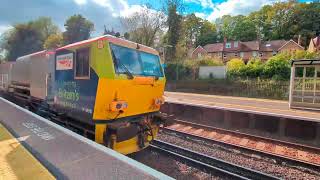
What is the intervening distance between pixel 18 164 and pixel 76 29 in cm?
6264

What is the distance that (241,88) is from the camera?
99.6ft

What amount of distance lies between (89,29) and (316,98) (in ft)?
190

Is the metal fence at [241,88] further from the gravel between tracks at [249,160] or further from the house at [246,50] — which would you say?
the house at [246,50]

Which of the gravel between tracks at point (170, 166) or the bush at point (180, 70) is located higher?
the bush at point (180, 70)

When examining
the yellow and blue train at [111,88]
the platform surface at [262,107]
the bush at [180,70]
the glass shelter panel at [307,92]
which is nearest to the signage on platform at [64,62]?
the yellow and blue train at [111,88]

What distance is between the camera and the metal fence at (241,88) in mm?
26894

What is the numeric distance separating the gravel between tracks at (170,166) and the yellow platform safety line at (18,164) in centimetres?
301

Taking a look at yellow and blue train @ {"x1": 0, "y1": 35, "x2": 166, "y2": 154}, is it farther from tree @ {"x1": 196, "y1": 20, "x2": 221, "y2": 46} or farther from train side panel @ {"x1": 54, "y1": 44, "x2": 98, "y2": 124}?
tree @ {"x1": 196, "y1": 20, "x2": 221, "y2": 46}

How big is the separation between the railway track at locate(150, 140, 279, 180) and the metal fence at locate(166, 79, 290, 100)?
2118 centimetres

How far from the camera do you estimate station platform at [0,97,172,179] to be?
333 centimetres

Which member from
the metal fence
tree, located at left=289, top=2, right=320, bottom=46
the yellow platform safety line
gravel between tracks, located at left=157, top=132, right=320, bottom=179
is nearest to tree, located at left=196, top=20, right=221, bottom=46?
tree, located at left=289, top=2, right=320, bottom=46

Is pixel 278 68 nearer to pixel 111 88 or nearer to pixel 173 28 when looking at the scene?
pixel 173 28

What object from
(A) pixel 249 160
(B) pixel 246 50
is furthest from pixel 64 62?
(B) pixel 246 50

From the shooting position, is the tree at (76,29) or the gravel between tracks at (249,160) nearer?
the gravel between tracks at (249,160)
